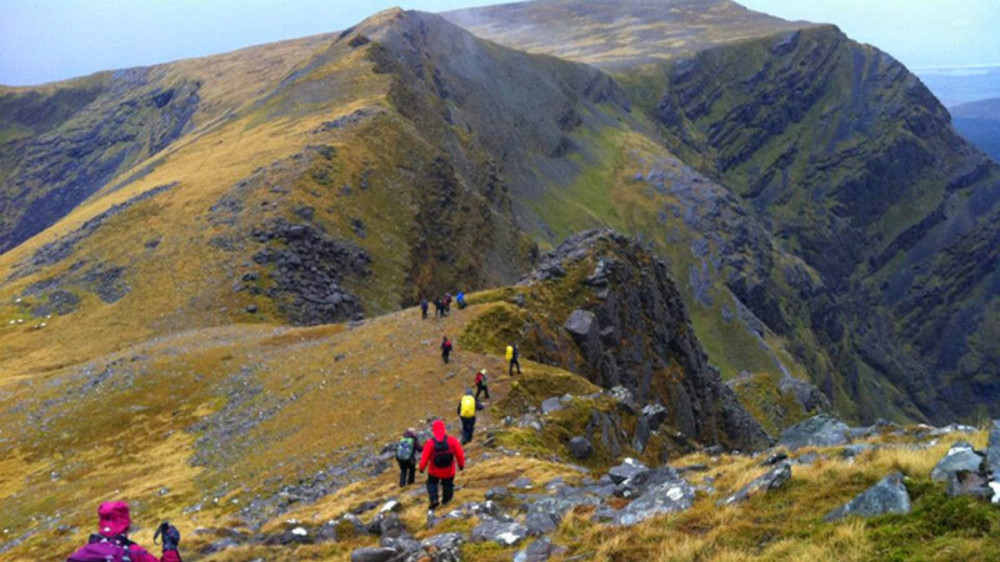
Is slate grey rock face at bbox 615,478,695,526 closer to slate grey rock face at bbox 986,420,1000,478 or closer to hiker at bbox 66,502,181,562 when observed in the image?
slate grey rock face at bbox 986,420,1000,478

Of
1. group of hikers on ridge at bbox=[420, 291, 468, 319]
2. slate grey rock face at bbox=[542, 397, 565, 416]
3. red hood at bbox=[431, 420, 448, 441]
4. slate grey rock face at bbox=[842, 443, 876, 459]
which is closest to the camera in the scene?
slate grey rock face at bbox=[842, 443, 876, 459]

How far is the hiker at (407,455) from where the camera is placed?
77.3 feet

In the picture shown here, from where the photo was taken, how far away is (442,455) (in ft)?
66.4

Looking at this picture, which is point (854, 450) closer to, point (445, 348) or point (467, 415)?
point (467, 415)

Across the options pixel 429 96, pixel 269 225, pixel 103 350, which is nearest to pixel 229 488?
pixel 103 350

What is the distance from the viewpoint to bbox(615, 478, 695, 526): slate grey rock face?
617 inches

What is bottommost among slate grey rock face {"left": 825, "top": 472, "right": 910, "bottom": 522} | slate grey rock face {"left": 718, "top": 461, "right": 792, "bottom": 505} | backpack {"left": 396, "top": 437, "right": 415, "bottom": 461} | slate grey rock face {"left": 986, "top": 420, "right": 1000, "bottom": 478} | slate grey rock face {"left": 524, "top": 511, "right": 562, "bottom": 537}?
backpack {"left": 396, "top": 437, "right": 415, "bottom": 461}

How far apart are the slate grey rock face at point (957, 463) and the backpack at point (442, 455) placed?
11.8 meters

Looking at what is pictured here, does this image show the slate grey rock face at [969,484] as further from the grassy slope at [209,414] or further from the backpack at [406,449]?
the grassy slope at [209,414]

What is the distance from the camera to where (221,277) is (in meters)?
70.7

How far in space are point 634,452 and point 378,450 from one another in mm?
11806

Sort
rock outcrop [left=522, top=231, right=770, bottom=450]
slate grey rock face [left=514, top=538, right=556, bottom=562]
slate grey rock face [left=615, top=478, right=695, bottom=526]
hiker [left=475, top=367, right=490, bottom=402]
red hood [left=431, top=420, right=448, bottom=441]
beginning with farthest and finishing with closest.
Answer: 1. rock outcrop [left=522, top=231, right=770, bottom=450]
2. hiker [left=475, top=367, right=490, bottom=402]
3. red hood [left=431, top=420, right=448, bottom=441]
4. slate grey rock face [left=615, top=478, right=695, bottom=526]
5. slate grey rock face [left=514, top=538, right=556, bottom=562]

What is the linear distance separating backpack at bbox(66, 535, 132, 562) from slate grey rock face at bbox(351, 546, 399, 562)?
5612 mm

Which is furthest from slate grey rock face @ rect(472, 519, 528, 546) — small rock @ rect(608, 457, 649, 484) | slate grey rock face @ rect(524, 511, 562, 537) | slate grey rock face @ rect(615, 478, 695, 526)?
small rock @ rect(608, 457, 649, 484)
